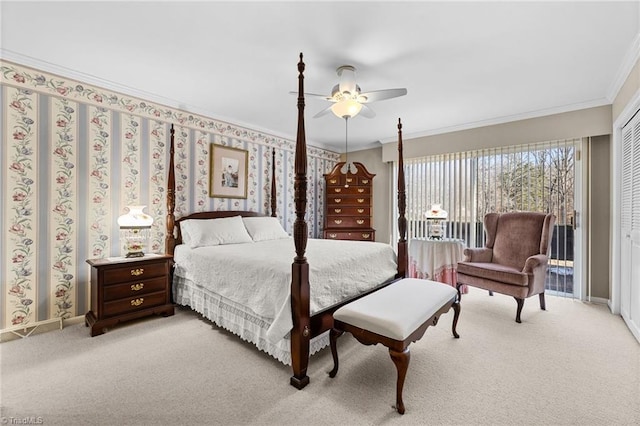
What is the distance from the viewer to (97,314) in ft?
8.75

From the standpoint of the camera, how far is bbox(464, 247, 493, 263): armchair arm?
148 inches

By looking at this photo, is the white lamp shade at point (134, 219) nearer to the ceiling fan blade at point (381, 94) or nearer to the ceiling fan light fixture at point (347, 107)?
the ceiling fan light fixture at point (347, 107)

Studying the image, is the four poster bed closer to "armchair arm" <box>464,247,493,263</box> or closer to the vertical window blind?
"armchair arm" <box>464,247,493,263</box>

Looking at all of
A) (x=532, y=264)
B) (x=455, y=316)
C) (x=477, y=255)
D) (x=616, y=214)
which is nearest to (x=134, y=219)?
(x=455, y=316)

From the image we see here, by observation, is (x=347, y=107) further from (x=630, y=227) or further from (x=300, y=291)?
(x=630, y=227)

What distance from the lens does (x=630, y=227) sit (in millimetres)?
2863

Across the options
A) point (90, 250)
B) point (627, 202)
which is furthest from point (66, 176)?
point (627, 202)

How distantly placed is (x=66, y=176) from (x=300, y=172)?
2486 millimetres

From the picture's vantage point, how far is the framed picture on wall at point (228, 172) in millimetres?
4043

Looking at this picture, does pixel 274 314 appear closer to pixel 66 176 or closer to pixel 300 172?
pixel 300 172

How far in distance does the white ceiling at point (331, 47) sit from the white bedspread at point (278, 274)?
5.78ft

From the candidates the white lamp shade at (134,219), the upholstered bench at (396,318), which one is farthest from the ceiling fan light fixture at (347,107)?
the white lamp shade at (134,219)

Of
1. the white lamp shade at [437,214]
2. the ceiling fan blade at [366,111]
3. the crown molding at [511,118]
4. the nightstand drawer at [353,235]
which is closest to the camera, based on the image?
the ceiling fan blade at [366,111]

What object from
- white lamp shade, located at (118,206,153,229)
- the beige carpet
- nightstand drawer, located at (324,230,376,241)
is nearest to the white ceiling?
white lamp shade, located at (118,206,153,229)
